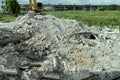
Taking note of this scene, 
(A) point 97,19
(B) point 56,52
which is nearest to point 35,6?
(B) point 56,52

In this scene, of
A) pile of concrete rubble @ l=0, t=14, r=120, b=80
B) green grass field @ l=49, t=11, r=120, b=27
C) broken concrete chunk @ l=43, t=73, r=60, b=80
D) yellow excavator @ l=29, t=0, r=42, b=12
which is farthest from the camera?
green grass field @ l=49, t=11, r=120, b=27

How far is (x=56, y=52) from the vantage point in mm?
9602

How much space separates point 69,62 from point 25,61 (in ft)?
3.89

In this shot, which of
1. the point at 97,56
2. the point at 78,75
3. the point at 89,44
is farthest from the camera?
the point at 89,44

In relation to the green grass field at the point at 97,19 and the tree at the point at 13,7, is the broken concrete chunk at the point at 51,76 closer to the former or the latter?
the green grass field at the point at 97,19

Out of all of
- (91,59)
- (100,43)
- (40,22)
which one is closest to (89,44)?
(100,43)

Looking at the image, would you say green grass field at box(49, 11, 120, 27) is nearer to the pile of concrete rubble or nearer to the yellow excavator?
the yellow excavator

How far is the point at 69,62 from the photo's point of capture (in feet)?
29.6

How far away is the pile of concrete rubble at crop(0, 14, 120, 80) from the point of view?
8.38 m

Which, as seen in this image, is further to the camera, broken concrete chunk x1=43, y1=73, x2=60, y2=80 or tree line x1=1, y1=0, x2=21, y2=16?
tree line x1=1, y1=0, x2=21, y2=16

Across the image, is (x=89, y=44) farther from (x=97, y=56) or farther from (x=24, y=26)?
(x=24, y=26)

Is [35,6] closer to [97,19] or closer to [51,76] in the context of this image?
[51,76]

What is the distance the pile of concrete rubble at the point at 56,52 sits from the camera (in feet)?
27.5

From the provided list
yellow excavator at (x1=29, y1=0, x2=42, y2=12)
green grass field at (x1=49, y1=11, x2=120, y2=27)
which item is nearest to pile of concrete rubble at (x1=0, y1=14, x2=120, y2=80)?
yellow excavator at (x1=29, y1=0, x2=42, y2=12)
